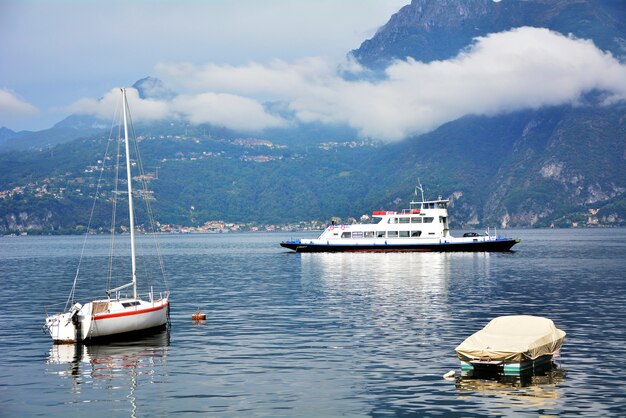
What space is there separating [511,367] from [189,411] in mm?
15981

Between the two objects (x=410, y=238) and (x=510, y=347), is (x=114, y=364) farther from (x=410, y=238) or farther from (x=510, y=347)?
(x=410, y=238)

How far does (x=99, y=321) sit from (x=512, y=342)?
26482 mm

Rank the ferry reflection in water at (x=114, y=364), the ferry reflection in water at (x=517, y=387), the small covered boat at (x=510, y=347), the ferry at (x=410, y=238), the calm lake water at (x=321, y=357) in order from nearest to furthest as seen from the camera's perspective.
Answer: the ferry reflection in water at (x=517, y=387)
the calm lake water at (x=321, y=357)
the small covered boat at (x=510, y=347)
the ferry reflection in water at (x=114, y=364)
the ferry at (x=410, y=238)

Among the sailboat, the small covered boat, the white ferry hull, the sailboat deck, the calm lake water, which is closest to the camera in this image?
the calm lake water

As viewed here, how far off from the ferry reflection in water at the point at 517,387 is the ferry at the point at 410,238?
11974 cm

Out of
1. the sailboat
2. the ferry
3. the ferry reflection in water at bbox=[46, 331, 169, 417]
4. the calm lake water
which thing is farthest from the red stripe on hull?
the ferry

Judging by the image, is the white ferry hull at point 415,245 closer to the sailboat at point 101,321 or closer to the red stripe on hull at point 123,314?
the red stripe on hull at point 123,314

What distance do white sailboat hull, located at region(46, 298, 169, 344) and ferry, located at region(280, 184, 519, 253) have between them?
110 metres

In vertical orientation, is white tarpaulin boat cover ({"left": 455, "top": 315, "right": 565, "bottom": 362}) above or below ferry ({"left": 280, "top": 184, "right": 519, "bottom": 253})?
below

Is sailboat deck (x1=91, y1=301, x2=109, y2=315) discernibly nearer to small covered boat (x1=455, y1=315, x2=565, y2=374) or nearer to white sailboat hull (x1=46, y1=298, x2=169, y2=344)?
white sailboat hull (x1=46, y1=298, x2=169, y2=344)

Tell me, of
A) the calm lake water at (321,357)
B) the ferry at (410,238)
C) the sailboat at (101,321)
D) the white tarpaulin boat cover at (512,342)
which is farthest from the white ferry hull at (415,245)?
the white tarpaulin boat cover at (512,342)

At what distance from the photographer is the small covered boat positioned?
38969 millimetres

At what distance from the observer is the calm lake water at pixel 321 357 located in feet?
114

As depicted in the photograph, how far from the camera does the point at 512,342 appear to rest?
3962 cm
